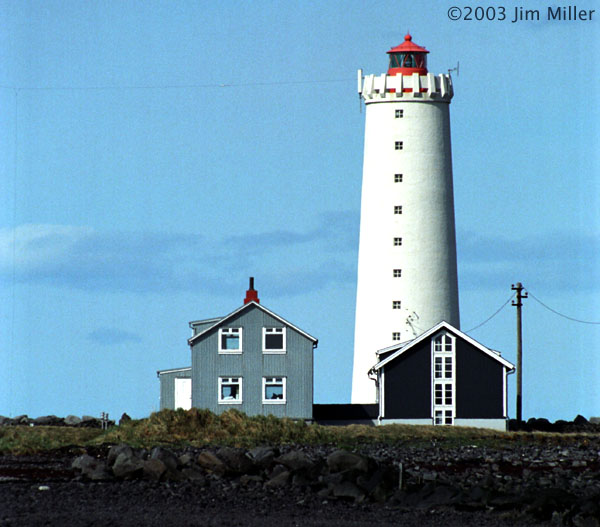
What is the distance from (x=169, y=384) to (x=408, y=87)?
40.5ft

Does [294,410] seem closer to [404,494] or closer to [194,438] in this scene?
[194,438]

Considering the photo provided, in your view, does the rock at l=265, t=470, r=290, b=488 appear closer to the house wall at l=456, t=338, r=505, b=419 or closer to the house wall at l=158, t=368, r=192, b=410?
the house wall at l=456, t=338, r=505, b=419

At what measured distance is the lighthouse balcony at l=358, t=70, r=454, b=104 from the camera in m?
43.5

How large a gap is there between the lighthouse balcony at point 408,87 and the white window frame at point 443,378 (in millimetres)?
8586

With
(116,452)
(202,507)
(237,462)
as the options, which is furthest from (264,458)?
(202,507)

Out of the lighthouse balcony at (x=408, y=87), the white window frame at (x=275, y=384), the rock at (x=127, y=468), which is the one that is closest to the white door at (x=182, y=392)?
the white window frame at (x=275, y=384)

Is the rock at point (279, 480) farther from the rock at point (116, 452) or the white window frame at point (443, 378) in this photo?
the white window frame at point (443, 378)

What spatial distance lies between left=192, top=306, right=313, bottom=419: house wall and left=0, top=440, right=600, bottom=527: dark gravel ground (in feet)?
55.7

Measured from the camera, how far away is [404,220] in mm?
42781

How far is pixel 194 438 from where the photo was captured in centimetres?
3177

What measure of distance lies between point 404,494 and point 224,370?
20.0 meters

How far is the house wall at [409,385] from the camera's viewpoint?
3966 cm

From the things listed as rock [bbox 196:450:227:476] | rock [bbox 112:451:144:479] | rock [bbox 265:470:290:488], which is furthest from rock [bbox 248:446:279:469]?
rock [bbox 112:451:144:479]

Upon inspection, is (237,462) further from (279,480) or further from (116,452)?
(116,452)
